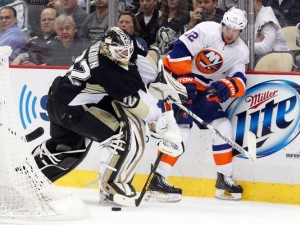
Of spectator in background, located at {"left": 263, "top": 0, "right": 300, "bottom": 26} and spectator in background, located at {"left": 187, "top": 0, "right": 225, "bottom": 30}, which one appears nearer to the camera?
spectator in background, located at {"left": 263, "top": 0, "right": 300, "bottom": 26}

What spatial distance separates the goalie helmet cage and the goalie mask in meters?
0.58

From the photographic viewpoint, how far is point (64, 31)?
298 inches

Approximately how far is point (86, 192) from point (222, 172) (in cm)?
99

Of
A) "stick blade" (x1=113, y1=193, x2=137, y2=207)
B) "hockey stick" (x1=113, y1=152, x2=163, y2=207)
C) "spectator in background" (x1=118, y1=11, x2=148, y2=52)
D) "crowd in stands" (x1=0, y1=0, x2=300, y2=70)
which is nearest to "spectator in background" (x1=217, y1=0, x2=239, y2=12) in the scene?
"crowd in stands" (x1=0, y1=0, x2=300, y2=70)

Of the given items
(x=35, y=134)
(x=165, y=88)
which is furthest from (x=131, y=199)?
(x=35, y=134)

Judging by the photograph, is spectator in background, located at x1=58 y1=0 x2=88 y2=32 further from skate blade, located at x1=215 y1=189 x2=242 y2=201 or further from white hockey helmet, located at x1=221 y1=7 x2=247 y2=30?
skate blade, located at x1=215 y1=189 x2=242 y2=201

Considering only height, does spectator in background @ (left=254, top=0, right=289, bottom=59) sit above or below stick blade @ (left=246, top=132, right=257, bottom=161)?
above

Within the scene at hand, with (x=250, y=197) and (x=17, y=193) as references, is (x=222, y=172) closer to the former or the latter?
(x=250, y=197)

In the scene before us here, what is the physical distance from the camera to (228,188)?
6.75 m

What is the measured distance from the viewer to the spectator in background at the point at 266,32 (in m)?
6.66

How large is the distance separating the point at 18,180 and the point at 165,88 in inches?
41.4

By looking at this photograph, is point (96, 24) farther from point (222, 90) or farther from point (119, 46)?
point (119, 46)

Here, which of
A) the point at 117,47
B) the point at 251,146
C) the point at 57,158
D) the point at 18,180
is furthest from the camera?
the point at 251,146

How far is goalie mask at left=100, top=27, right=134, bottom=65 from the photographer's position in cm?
605
